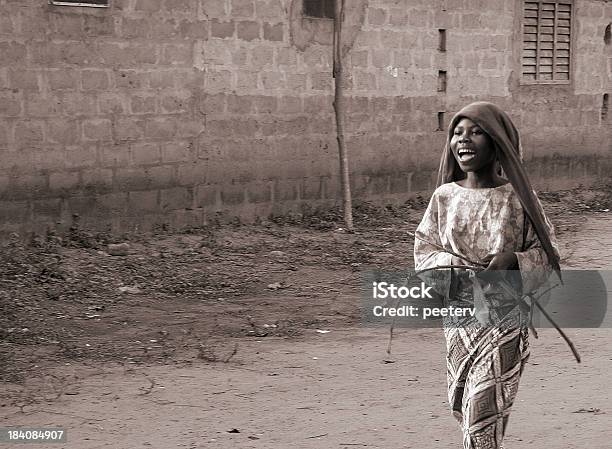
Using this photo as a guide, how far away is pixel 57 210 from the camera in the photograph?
31.7 feet

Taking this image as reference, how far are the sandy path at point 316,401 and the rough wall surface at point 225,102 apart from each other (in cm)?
339

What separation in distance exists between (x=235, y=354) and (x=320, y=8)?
5.92 metres

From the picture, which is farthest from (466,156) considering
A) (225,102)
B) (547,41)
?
(547,41)

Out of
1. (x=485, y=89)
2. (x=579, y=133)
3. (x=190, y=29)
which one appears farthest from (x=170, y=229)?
(x=579, y=133)

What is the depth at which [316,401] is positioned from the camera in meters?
5.68

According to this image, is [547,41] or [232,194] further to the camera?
[547,41]

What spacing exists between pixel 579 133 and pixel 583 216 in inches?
90.9

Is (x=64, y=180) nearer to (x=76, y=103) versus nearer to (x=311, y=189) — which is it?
(x=76, y=103)

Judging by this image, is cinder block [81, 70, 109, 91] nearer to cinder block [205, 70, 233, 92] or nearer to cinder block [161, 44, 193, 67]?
cinder block [161, 44, 193, 67]

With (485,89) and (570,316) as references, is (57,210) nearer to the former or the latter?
(570,316)

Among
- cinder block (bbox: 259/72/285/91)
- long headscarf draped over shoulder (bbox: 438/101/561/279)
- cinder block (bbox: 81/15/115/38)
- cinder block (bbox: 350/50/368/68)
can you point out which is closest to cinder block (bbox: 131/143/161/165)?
cinder block (bbox: 81/15/115/38)

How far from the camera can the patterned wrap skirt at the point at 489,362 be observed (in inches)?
148

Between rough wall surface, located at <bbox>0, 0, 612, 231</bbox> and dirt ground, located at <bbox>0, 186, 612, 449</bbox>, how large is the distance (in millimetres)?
453

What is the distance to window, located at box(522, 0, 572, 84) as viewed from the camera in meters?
14.5
